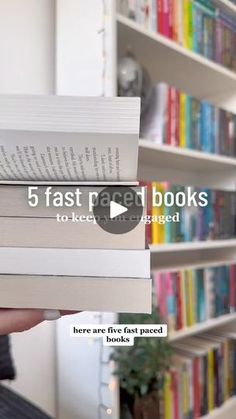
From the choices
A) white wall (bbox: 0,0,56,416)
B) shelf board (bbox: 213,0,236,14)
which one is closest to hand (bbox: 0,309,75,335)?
white wall (bbox: 0,0,56,416)

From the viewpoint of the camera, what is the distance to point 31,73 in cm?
74

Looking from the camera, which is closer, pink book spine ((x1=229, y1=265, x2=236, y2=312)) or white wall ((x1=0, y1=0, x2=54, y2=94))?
white wall ((x1=0, y1=0, x2=54, y2=94))

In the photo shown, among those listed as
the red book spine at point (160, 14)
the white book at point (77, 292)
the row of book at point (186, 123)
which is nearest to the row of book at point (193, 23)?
the red book spine at point (160, 14)

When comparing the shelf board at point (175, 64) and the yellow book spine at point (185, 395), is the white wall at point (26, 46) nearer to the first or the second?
the shelf board at point (175, 64)

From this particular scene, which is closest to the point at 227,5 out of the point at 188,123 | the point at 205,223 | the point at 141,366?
the point at 188,123

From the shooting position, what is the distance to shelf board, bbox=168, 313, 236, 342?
0.95 metres

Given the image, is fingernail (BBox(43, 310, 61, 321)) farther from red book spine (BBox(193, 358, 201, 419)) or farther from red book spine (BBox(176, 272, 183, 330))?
red book spine (BBox(193, 358, 201, 419))

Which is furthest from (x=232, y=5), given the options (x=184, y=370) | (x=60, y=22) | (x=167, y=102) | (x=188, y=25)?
(x=184, y=370)

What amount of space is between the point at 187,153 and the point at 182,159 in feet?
0.18

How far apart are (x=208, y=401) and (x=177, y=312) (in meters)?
0.27

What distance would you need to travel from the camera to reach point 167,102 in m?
0.93

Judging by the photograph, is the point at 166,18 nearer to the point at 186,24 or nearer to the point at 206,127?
the point at 186,24

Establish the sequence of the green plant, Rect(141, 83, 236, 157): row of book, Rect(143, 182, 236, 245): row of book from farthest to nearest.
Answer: Rect(141, 83, 236, 157): row of book < Rect(143, 182, 236, 245): row of book < the green plant

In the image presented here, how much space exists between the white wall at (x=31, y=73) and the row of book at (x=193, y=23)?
0.18 metres
